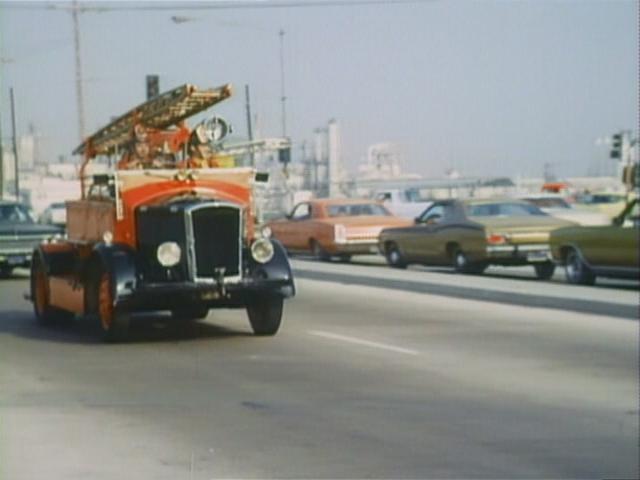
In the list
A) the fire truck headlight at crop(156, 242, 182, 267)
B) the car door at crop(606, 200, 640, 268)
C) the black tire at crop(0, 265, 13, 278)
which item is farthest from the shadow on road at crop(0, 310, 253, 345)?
the black tire at crop(0, 265, 13, 278)

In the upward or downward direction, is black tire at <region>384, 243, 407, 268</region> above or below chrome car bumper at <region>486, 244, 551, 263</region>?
below

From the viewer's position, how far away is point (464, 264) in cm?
2267

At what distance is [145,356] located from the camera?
481 inches

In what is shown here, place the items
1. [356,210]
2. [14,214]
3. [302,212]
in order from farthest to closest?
1. [302,212]
2. [356,210]
3. [14,214]

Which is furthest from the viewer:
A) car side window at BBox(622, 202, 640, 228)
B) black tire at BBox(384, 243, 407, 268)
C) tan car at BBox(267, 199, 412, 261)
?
tan car at BBox(267, 199, 412, 261)

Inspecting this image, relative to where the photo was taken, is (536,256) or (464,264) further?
(464,264)

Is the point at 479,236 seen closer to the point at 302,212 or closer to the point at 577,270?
the point at 577,270

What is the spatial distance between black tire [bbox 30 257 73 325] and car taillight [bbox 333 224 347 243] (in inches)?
511

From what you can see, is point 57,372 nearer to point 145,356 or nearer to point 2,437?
point 145,356

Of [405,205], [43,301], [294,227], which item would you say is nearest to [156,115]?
[43,301]

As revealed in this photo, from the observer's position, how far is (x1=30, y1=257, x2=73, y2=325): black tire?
15.2m

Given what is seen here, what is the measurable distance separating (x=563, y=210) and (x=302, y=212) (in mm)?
9395

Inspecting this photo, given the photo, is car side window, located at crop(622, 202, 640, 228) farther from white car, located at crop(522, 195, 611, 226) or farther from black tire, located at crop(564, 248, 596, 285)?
black tire, located at crop(564, 248, 596, 285)

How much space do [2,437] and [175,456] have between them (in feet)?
4.49
